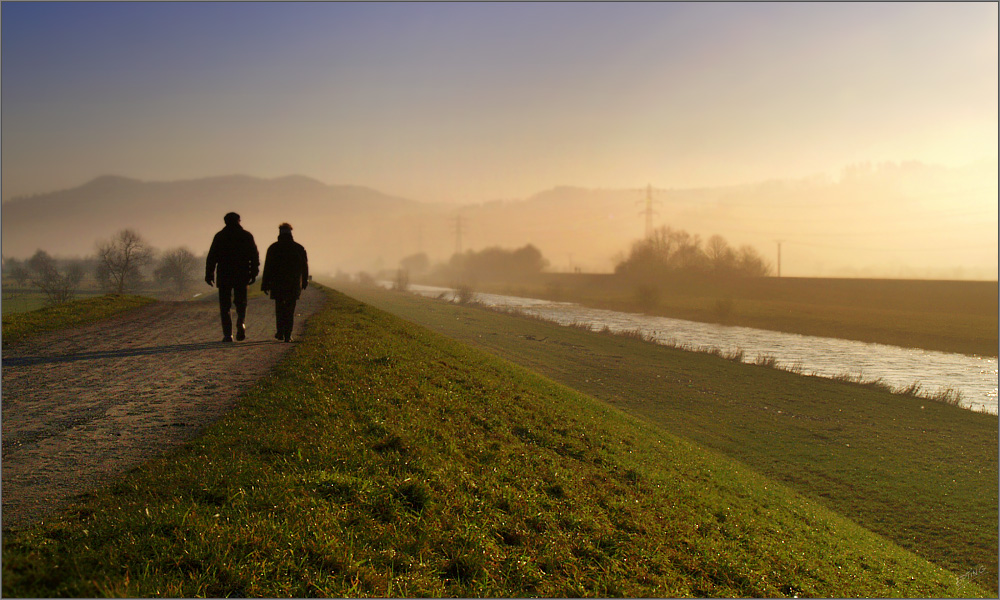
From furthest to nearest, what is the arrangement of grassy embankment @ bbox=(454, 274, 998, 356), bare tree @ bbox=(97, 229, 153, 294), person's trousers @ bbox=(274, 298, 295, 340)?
grassy embankment @ bbox=(454, 274, 998, 356)
bare tree @ bbox=(97, 229, 153, 294)
person's trousers @ bbox=(274, 298, 295, 340)

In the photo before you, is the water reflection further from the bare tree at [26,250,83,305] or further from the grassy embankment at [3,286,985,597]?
the bare tree at [26,250,83,305]

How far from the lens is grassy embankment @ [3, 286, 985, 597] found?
495cm

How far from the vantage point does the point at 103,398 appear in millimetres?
9328

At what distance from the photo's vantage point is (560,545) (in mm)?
7008

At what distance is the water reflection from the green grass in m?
43.9

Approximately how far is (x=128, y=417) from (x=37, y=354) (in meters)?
7.05

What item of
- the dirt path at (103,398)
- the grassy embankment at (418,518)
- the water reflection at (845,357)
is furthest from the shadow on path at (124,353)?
the water reflection at (845,357)

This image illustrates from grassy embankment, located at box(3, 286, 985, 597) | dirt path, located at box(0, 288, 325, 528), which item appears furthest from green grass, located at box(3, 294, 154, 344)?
grassy embankment, located at box(3, 286, 985, 597)

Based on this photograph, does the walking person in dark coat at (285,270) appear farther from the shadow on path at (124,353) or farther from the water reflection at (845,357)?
the water reflection at (845,357)

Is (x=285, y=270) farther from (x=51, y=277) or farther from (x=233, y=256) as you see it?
(x=51, y=277)

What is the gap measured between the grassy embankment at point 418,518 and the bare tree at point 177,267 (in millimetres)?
38222

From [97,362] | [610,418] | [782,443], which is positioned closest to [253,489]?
[97,362]

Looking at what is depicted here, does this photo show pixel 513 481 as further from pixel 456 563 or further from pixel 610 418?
pixel 610 418

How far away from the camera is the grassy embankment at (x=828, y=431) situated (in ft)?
53.3
